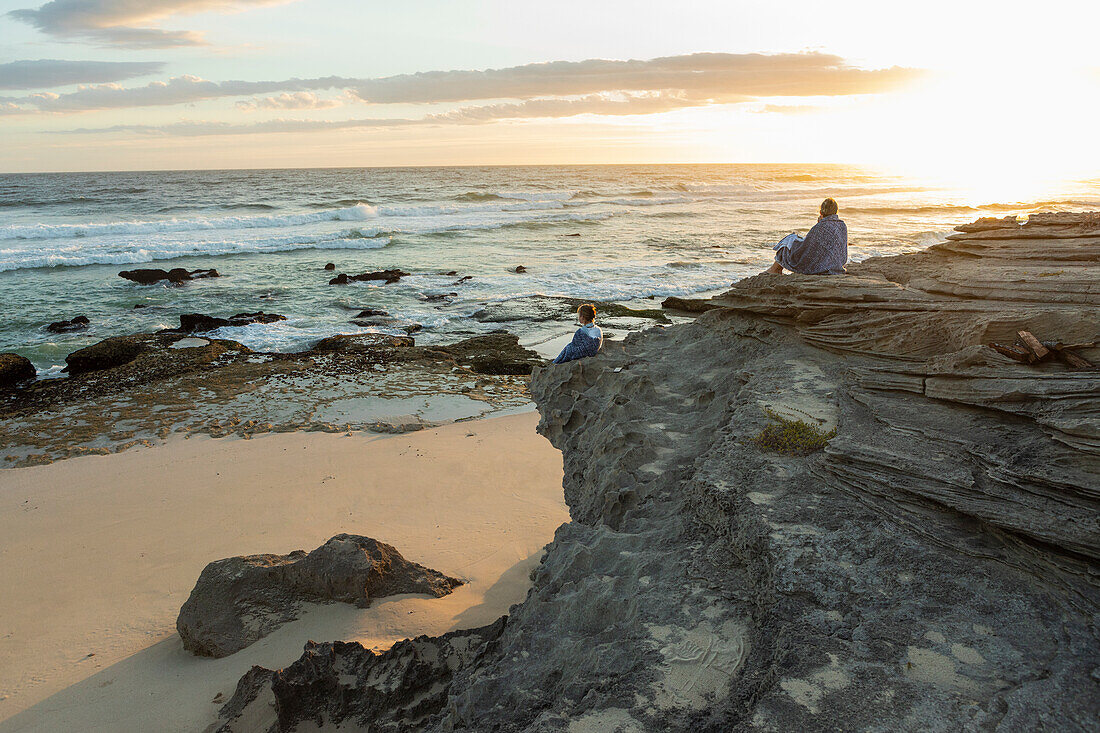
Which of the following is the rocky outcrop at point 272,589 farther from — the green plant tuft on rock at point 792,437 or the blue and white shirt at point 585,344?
the green plant tuft on rock at point 792,437

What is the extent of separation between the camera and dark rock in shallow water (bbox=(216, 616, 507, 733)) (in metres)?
3.98

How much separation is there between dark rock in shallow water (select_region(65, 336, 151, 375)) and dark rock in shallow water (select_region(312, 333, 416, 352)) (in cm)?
393

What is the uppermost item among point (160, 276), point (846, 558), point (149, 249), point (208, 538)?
point (149, 249)

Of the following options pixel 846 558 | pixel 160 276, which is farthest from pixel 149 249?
pixel 846 558

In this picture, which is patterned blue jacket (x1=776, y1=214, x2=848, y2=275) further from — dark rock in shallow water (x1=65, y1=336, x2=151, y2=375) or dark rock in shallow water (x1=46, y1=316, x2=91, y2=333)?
dark rock in shallow water (x1=46, y1=316, x2=91, y2=333)

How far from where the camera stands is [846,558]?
3348 mm

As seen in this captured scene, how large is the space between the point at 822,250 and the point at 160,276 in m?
25.0

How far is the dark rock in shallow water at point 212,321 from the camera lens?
1691 cm

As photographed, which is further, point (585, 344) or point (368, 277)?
point (368, 277)

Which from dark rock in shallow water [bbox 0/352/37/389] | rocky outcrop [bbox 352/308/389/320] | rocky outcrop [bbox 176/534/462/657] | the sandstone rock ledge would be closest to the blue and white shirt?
the sandstone rock ledge

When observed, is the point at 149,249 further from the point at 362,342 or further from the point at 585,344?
the point at 585,344

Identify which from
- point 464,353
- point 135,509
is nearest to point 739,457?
point 135,509

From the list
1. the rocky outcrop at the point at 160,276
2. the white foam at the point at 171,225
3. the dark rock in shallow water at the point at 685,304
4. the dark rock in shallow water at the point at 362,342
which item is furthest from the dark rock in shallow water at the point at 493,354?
the white foam at the point at 171,225

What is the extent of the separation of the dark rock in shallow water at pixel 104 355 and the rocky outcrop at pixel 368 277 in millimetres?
8855
